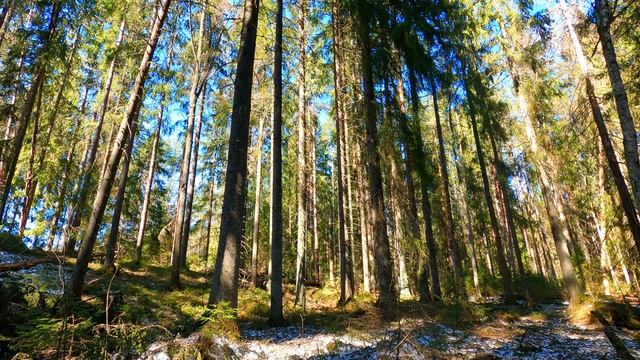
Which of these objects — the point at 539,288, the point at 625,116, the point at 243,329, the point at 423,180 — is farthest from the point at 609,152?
the point at 539,288

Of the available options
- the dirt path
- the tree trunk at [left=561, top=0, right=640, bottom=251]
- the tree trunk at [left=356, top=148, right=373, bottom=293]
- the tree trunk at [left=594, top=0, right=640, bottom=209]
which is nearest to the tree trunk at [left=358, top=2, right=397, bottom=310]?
the dirt path

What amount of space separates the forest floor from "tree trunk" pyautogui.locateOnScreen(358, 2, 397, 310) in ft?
3.05

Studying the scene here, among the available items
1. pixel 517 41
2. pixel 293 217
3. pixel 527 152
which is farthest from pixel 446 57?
pixel 293 217

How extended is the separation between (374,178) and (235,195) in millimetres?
3772

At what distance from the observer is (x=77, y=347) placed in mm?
3523

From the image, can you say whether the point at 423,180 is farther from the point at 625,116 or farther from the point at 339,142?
the point at 339,142

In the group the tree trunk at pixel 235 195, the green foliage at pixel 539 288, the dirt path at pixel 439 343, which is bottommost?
the dirt path at pixel 439 343

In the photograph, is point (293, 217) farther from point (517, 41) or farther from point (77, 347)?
point (77, 347)

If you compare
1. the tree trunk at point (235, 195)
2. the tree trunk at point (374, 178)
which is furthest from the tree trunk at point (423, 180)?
the tree trunk at point (235, 195)

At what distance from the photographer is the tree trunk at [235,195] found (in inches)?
250

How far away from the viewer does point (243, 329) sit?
31.5 ft

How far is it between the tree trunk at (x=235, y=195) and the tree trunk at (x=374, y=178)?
288 centimetres

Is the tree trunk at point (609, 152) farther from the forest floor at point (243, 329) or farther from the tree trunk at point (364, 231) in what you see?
the tree trunk at point (364, 231)

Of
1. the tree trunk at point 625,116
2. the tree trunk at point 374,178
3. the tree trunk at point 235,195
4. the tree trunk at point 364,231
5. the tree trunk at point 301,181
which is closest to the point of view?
the tree trunk at point 235,195
